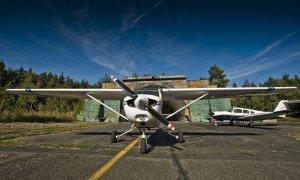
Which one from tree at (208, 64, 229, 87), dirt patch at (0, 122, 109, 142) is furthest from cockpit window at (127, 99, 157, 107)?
tree at (208, 64, 229, 87)

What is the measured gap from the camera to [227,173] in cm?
305

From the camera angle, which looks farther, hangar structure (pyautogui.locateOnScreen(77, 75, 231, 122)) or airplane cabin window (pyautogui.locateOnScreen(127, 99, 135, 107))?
hangar structure (pyautogui.locateOnScreen(77, 75, 231, 122))

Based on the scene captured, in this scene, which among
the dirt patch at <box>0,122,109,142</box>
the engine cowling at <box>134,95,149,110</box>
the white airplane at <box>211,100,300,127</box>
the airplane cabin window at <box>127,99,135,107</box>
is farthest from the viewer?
the white airplane at <box>211,100,300,127</box>

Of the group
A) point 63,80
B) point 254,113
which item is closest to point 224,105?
point 254,113

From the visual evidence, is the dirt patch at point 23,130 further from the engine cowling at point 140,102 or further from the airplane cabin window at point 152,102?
the airplane cabin window at point 152,102

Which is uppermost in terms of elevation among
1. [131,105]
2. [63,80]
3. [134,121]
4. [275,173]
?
[63,80]

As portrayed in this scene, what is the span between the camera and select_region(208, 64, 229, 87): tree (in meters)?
72.9

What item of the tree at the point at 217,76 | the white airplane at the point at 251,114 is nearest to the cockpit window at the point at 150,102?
the white airplane at the point at 251,114

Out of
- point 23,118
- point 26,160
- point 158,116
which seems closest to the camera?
point 26,160

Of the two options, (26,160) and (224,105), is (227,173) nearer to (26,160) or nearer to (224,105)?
(26,160)

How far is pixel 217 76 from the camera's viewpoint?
75000 millimetres

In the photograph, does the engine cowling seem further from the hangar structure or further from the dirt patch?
the hangar structure

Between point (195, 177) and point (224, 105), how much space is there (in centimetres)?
2662

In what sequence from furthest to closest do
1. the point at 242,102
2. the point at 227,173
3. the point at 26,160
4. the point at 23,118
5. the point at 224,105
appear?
the point at 242,102
the point at 224,105
the point at 23,118
the point at 26,160
the point at 227,173
